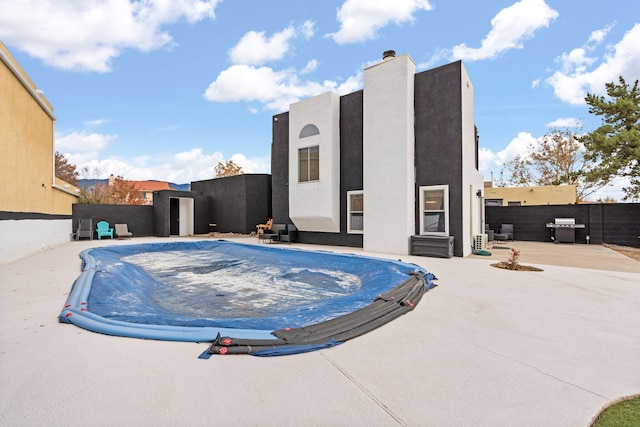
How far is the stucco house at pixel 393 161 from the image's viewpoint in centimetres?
845

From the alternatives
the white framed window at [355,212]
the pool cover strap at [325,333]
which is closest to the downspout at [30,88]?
the pool cover strap at [325,333]

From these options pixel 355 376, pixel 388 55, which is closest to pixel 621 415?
pixel 355 376

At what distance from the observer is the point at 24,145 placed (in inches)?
334

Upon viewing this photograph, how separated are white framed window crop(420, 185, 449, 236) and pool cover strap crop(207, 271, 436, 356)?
5.38 meters

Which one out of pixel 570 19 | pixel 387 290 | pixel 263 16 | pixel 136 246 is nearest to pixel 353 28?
pixel 263 16

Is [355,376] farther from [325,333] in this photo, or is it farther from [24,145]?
[24,145]

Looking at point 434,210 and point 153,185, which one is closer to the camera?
point 434,210

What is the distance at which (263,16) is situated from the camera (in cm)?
1076

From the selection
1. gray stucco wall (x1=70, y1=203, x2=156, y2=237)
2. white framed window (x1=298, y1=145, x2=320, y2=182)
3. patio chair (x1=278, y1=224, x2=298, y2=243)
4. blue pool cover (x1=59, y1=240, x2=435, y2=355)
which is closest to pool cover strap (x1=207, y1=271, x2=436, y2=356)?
blue pool cover (x1=59, y1=240, x2=435, y2=355)

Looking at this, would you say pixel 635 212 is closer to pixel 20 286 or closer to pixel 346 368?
pixel 346 368

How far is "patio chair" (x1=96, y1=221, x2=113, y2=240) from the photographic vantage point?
13686mm

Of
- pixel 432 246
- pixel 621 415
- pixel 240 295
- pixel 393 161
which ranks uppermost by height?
pixel 393 161

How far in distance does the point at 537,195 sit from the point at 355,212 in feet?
48.6

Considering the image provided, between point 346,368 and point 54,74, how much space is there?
52.7 ft
